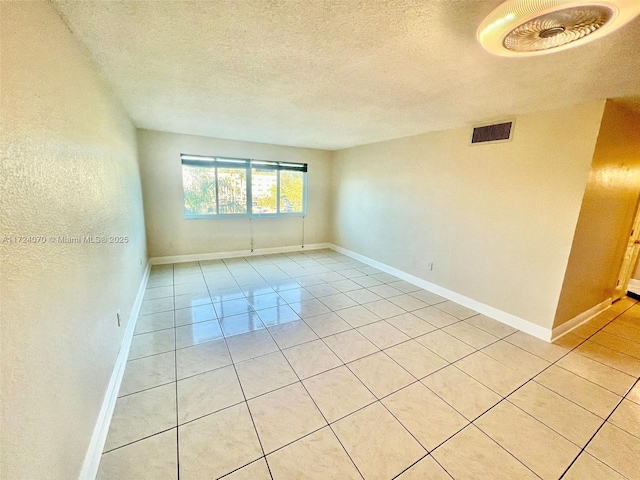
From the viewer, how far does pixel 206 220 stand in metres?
4.74

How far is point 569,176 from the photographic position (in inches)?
90.7

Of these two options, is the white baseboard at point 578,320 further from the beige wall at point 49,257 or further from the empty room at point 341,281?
the beige wall at point 49,257

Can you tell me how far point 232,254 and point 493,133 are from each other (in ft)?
14.9

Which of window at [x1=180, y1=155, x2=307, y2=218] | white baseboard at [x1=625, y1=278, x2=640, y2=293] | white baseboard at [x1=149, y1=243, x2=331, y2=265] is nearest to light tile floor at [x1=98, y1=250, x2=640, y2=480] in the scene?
white baseboard at [x1=625, y1=278, x2=640, y2=293]

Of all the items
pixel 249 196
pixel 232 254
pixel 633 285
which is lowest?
pixel 232 254

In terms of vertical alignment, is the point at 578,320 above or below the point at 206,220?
below

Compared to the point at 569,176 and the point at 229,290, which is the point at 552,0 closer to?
the point at 569,176

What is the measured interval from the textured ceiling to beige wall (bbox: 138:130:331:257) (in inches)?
58.3

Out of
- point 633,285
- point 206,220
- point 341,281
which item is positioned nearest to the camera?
point 633,285

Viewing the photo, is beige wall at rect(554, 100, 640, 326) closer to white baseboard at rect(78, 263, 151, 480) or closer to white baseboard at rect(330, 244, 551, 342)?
white baseboard at rect(330, 244, 551, 342)

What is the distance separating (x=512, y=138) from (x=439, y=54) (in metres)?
1.74

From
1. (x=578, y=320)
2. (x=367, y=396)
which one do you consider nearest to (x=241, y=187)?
(x=367, y=396)

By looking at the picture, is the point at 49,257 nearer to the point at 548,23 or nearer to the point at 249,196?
the point at 548,23

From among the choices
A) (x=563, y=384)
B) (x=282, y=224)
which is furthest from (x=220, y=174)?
(x=563, y=384)
